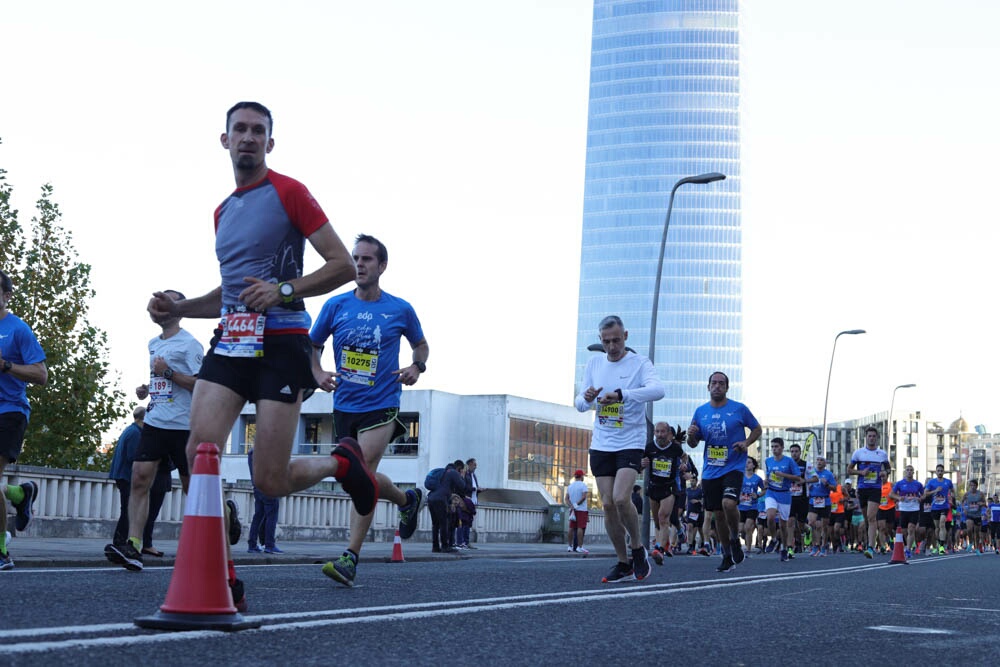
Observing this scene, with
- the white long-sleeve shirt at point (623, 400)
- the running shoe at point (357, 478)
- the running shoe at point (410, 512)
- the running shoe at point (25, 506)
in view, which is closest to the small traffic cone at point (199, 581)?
the running shoe at point (357, 478)

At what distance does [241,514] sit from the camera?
2319cm

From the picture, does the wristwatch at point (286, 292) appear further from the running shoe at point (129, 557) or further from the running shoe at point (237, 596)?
the running shoe at point (129, 557)

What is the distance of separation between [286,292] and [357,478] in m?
1.03

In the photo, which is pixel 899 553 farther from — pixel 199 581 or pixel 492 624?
pixel 199 581

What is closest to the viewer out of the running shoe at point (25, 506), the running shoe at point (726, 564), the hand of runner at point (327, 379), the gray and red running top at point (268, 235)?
the gray and red running top at point (268, 235)

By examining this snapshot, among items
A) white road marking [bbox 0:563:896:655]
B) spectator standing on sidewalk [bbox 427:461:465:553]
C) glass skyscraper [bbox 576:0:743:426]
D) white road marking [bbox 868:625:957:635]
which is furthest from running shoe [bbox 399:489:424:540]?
glass skyscraper [bbox 576:0:743:426]

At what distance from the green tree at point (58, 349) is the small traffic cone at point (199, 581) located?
97.2 feet

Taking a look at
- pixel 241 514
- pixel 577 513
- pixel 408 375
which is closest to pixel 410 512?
pixel 408 375

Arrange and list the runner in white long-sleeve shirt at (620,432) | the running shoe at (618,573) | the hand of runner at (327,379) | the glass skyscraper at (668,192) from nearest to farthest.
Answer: the hand of runner at (327,379) → the running shoe at (618,573) → the runner in white long-sleeve shirt at (620,432) → the glass skyscraper at (668,192)

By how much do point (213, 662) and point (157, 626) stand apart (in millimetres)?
669

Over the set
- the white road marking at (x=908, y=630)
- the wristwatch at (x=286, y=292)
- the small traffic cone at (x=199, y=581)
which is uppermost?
the wristwatch at (x=286, y=292)

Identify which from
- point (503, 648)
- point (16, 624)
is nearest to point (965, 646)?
point (503, 648)

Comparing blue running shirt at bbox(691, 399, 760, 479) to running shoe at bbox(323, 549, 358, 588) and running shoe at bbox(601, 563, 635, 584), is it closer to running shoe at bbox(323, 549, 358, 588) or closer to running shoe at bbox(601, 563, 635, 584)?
running shoe at bbox(601, 563, 635, 584)

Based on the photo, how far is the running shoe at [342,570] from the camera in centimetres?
816
